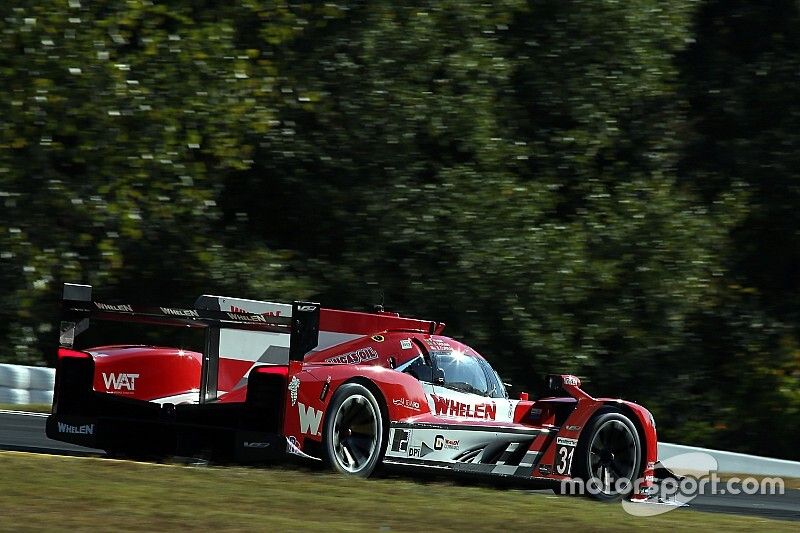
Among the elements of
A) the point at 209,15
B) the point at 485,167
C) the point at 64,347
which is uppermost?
the point at 209,15

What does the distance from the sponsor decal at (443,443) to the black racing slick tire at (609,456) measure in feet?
3.07

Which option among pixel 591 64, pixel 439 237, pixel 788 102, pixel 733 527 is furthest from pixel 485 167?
pixel 733 527

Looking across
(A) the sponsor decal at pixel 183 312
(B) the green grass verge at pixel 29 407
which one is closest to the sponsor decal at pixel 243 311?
(A) the sponsor decal at pixel 183 312

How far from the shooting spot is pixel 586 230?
18.2 m

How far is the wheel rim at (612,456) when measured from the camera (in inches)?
374

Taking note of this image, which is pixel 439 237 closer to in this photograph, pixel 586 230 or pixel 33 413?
pixel 586 230

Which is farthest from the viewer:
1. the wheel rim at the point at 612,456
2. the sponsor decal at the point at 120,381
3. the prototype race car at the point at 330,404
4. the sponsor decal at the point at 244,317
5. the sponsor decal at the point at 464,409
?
the sponsor decal at the point at 120,381

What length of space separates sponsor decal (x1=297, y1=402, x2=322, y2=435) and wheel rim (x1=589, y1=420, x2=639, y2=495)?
2.04m

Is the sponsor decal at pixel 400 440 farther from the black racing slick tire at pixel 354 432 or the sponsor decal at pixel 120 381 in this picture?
the sponsor decal at pixel 120 381

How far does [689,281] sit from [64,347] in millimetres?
10674

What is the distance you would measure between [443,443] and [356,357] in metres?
0.99

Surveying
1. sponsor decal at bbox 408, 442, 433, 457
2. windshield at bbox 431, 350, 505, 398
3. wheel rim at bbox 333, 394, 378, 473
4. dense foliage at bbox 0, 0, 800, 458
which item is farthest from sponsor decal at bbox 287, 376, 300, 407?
dense foliage at bbox 0, 0, 800, 458

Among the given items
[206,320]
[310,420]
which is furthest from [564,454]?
[206,320]

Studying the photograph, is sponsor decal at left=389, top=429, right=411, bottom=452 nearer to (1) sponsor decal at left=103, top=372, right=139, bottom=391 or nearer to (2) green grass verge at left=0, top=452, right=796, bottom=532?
(2) green grass verge at left=0, top=452, right=796, bottom=532
